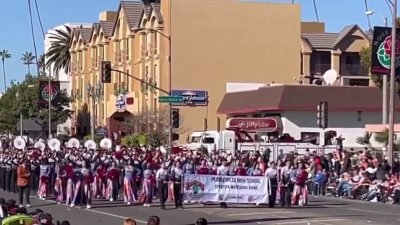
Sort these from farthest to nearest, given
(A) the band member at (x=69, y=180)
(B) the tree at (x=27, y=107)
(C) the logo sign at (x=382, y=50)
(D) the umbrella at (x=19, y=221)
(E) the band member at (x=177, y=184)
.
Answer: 1. (B) the tree at (x=27, y=107)
2. (C) the logo sign at (x=382, y=50)
3. (A) the band member at (x=69, y=180)
4. (E) the band member at (x=177, y=184)
5. (D) the umbrella at (x=19, y=221)

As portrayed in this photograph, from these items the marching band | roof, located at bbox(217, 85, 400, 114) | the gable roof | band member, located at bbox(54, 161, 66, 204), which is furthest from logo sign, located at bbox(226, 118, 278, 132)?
band member, located at bbox(54, 161, 66, 204)

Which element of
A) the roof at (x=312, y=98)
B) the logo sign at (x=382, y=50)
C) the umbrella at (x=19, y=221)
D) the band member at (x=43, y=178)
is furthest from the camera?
the roof at (x=312, y=98)

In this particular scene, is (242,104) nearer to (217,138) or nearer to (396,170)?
(217,138)

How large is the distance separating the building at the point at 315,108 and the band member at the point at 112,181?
101 ft

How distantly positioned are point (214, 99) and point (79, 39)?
1046 inches

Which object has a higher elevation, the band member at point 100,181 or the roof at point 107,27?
the roof at point 107,27

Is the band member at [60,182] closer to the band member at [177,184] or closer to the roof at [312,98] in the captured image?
the band member at [177,184]

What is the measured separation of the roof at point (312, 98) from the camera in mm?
65875

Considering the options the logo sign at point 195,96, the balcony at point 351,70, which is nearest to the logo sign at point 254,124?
the logo sign at point 195,96

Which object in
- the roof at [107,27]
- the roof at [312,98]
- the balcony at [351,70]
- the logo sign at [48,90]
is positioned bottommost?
the roof at [312,98]

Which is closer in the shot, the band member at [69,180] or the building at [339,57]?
the band member at [69,180]

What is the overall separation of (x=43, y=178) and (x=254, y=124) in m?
27.3

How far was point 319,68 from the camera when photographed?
80.2 m

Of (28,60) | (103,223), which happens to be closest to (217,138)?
(103,223)
